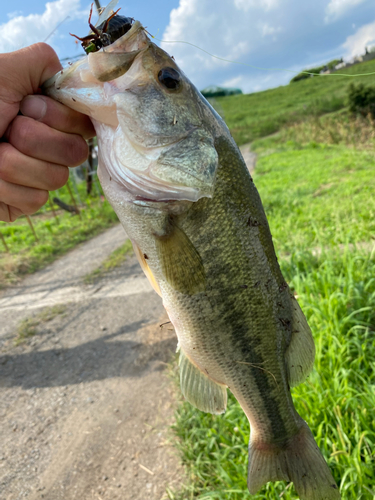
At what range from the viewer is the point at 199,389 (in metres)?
1.66

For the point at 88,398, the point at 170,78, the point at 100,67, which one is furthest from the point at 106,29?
the point at 88,398

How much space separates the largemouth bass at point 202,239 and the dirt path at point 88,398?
37cm

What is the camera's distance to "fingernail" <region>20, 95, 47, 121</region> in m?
1.37

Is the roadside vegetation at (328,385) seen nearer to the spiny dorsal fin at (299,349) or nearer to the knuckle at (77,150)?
the spiny dorsal fin at (299,349)

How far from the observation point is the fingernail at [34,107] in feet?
4.51

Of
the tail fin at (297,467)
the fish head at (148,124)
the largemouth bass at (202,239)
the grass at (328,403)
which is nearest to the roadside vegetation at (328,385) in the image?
the grass at (328,403)

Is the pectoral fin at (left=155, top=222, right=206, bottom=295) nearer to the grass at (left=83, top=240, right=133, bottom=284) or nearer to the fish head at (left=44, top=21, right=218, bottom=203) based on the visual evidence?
the fish head at (left=44, top=21, right=218, bottom=203)

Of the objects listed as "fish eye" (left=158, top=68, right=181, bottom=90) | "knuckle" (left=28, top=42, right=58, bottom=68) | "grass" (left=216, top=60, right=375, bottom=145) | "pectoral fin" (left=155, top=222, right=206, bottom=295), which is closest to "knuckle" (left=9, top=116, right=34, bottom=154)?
"knuckle" (left=28, top=42, right=58, bottom=68)

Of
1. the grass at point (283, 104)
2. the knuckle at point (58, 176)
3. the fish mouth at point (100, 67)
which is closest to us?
the fish mouth at point (100, 67)

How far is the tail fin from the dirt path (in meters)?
0.77

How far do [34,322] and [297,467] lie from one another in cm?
482

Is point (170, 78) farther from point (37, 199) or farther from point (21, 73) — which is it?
point (37, 199)

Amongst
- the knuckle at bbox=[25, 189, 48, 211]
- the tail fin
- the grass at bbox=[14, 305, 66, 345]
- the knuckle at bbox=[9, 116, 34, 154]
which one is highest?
the knuckle at bbox=[9, 116, 34, 154]

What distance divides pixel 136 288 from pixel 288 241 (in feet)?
9.05
